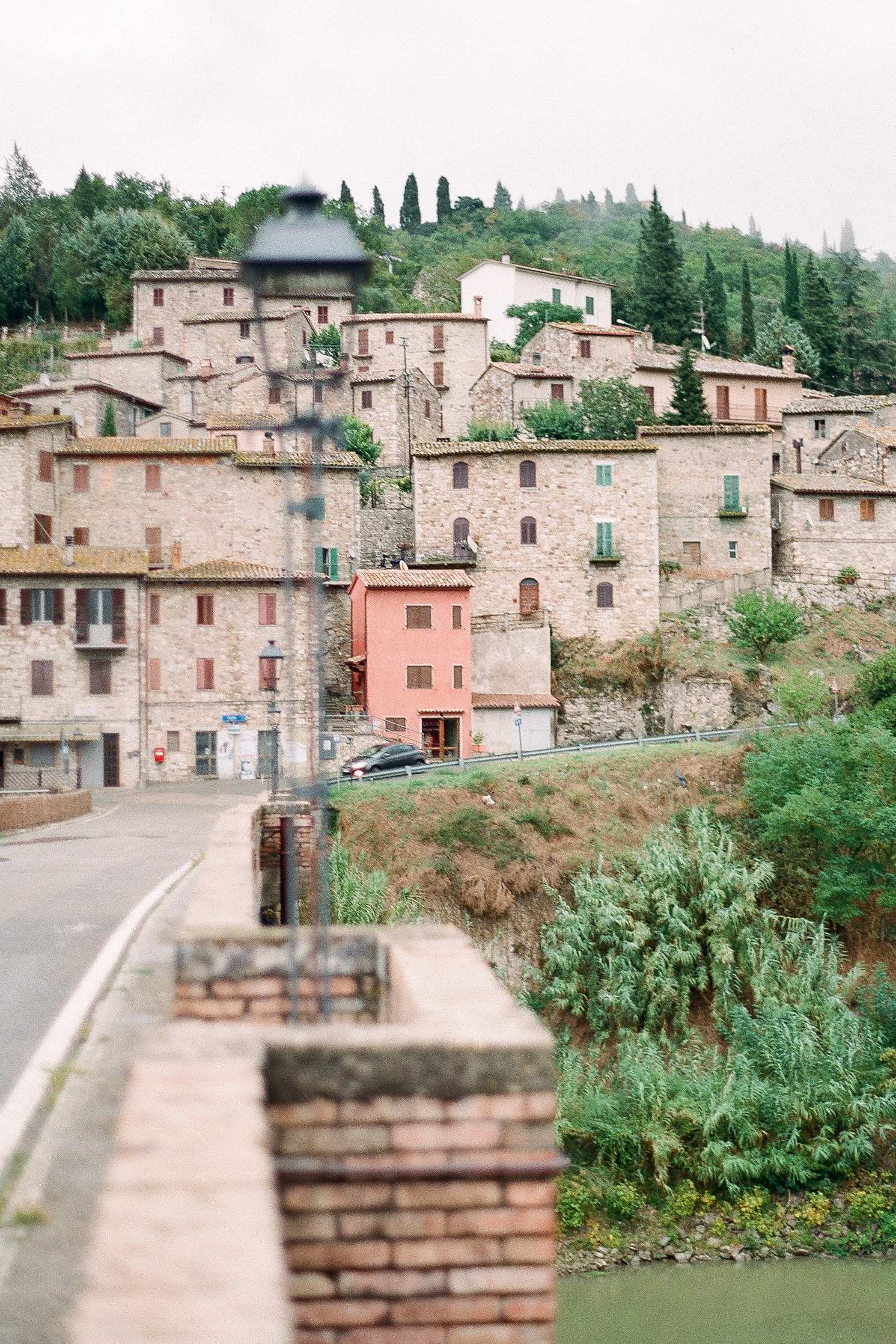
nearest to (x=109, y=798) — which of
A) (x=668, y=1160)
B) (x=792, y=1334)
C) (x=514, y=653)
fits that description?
(x=514, y=653)

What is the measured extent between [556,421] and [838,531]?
43.0ft

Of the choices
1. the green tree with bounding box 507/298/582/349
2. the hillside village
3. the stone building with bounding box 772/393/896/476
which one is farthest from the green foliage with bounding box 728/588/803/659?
the green tree with bounding box 507/298/582/349

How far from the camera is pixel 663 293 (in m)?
78.1

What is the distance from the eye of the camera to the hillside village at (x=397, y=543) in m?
42.9

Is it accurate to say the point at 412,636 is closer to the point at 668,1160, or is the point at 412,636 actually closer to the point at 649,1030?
the point at 649,1030

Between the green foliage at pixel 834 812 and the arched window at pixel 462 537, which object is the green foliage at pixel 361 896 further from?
the arched window at pixel 462 537

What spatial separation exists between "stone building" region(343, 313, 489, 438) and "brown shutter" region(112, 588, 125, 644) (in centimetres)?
2388

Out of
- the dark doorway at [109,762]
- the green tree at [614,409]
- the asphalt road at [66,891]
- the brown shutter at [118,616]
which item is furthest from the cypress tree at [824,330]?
the asphalt road at [66,891]

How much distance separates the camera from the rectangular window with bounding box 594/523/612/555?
4897cm

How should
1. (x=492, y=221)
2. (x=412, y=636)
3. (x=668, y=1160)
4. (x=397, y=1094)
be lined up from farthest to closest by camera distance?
(x=492, y=221) < (x=412, y=636) < (x=668, y=1160) < (x=397, y=1094)

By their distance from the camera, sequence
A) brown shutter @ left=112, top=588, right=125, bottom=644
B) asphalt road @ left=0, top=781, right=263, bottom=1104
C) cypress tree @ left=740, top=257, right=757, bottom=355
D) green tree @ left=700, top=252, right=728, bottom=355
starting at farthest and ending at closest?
cypress tree @ left=740, top=257, right=757, bottom=355
green tree @ left=700, top=252, right=728, bottom=355
brown shutter @ left=112, top=588, right=125, bottom=644
asphalt road @ left=0, top=781, right=263, bottom=1104

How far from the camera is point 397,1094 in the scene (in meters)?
5.06

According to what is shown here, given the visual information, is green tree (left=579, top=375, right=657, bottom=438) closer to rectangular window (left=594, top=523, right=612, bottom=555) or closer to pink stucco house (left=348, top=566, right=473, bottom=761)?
rectangular window (left=594, top=523, right=612, bottom=555)

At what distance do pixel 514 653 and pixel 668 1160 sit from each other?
77.0ft
